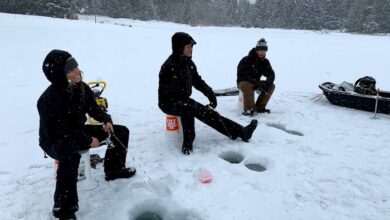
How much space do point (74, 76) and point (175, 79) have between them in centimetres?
204

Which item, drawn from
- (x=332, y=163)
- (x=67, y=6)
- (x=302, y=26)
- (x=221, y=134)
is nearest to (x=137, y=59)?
(x=221, y=134)

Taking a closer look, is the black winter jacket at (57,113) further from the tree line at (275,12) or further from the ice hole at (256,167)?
the tree line at (275,12)

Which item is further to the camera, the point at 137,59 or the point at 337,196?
the point at 137,59

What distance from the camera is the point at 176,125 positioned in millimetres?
5621

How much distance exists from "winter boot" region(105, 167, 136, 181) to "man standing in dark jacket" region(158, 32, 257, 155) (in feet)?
3.44

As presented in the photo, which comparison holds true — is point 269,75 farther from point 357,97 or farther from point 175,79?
point 175,79

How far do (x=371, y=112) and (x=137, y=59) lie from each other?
9.36m

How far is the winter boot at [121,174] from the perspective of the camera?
14.5 feet

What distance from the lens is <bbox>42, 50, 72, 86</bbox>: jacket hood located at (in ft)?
11.5

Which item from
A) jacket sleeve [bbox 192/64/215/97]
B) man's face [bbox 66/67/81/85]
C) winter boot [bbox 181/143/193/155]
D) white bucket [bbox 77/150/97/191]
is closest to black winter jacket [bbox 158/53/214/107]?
jacket sleeve [bbox 192/64/215/97]

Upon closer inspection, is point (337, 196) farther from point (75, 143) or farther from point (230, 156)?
point (75, 143)

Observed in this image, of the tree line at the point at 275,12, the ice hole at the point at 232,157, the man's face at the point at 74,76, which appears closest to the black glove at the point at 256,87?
the ice hole at the point at 232,157

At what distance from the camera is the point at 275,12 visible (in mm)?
66312

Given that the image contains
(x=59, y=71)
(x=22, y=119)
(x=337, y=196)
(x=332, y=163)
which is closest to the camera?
(x=59, y=71)
